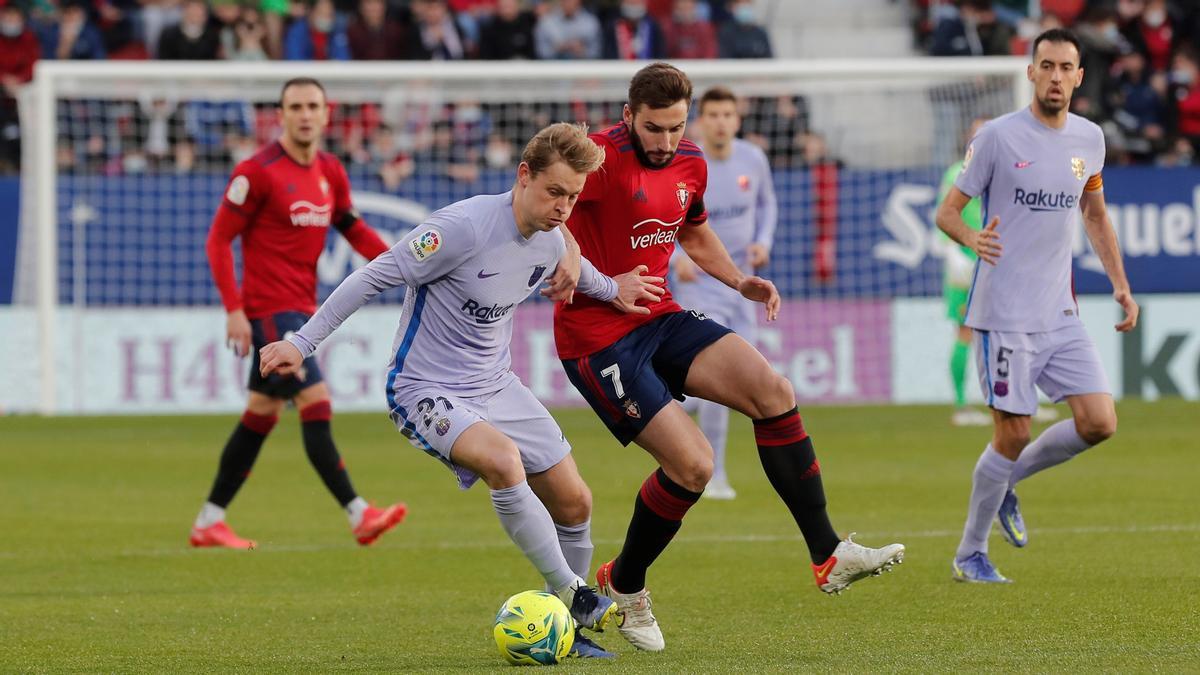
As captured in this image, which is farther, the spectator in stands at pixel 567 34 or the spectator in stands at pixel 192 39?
the spectator in stands at pixel 567 34

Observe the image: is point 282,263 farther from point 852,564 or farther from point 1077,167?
point 852,564

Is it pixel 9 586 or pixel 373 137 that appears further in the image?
pixel 373 137

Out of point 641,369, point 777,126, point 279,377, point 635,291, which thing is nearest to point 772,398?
point 641,369

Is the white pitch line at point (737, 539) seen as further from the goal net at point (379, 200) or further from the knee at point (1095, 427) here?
the goal net at point (379, 200)

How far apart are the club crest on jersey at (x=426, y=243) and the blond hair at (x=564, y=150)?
15.9 inches

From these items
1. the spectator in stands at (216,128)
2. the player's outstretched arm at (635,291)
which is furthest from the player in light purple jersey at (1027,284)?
the spectator in stands at (216,128)

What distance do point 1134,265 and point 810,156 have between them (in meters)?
3.56

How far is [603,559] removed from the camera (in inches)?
352

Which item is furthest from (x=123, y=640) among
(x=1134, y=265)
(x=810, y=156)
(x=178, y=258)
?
(x=1134, y=265)

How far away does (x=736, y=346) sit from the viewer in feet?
22.3

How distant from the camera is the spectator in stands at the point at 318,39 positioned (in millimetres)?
20688

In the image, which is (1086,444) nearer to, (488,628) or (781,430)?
(781,430)

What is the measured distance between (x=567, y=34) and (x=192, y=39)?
4220 mm

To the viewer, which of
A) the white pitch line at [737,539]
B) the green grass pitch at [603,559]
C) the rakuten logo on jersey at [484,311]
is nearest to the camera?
the green grass pitch at [603,559]
